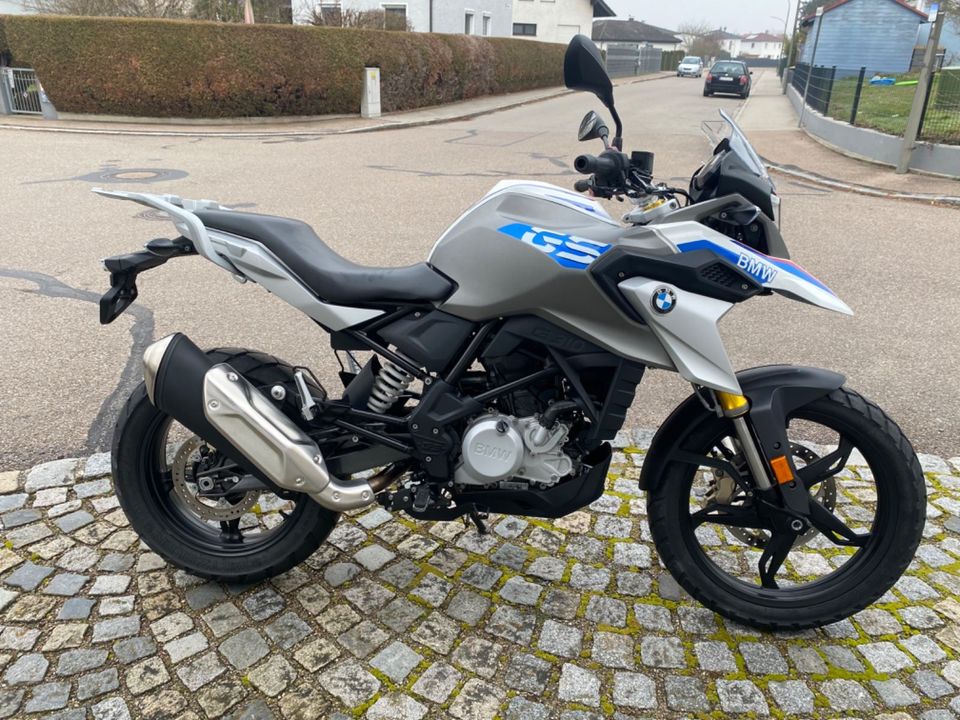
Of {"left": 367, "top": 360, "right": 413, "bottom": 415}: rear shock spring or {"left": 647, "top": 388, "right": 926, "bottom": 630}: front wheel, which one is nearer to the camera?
{"left": 647, "top": 388, "right": 926, "bottom": 630}: front wheel

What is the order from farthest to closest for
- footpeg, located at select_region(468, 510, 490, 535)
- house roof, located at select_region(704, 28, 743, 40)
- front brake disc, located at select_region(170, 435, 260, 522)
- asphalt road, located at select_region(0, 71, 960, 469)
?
house roof, located at select_region(704, 28, 743, 40), asphalt road, located at select_region(0, 71, 960, 469), front brake disc, located at select_region(170, 435, 260, 522), footpeg, located at select_region(468, 510, 490, 535)

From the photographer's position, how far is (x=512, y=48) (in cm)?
2970

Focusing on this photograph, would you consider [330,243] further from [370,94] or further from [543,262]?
[370,94]

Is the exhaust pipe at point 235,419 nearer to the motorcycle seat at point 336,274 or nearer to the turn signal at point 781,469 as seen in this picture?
the motorcycle seat at point 336,274

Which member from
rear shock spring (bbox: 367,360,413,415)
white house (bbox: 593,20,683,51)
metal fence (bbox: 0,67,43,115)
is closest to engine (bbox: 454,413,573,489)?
rear shock spring (bbox: 367,360,413,415)

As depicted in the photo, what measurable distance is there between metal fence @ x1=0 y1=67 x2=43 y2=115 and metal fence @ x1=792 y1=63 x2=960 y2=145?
58.8ft

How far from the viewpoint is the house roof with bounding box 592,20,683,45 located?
267ft

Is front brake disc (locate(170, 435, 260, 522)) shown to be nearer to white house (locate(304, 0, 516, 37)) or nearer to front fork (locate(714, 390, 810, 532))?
front fork (locate(714, 390, 810, 532))

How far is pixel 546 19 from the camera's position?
49.7 meters

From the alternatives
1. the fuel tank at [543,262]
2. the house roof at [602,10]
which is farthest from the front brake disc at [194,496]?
the house roof at [602,10]

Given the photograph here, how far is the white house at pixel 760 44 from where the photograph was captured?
136 meters

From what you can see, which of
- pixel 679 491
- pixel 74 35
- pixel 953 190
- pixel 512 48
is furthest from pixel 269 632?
pixel 512 48

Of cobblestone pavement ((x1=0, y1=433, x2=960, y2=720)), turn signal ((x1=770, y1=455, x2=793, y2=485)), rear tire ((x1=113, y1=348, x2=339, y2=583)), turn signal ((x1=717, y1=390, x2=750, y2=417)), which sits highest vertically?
turn signal ((x1=717, y1=390, x2=750, y2=417))

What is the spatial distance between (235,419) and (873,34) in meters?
40.0
